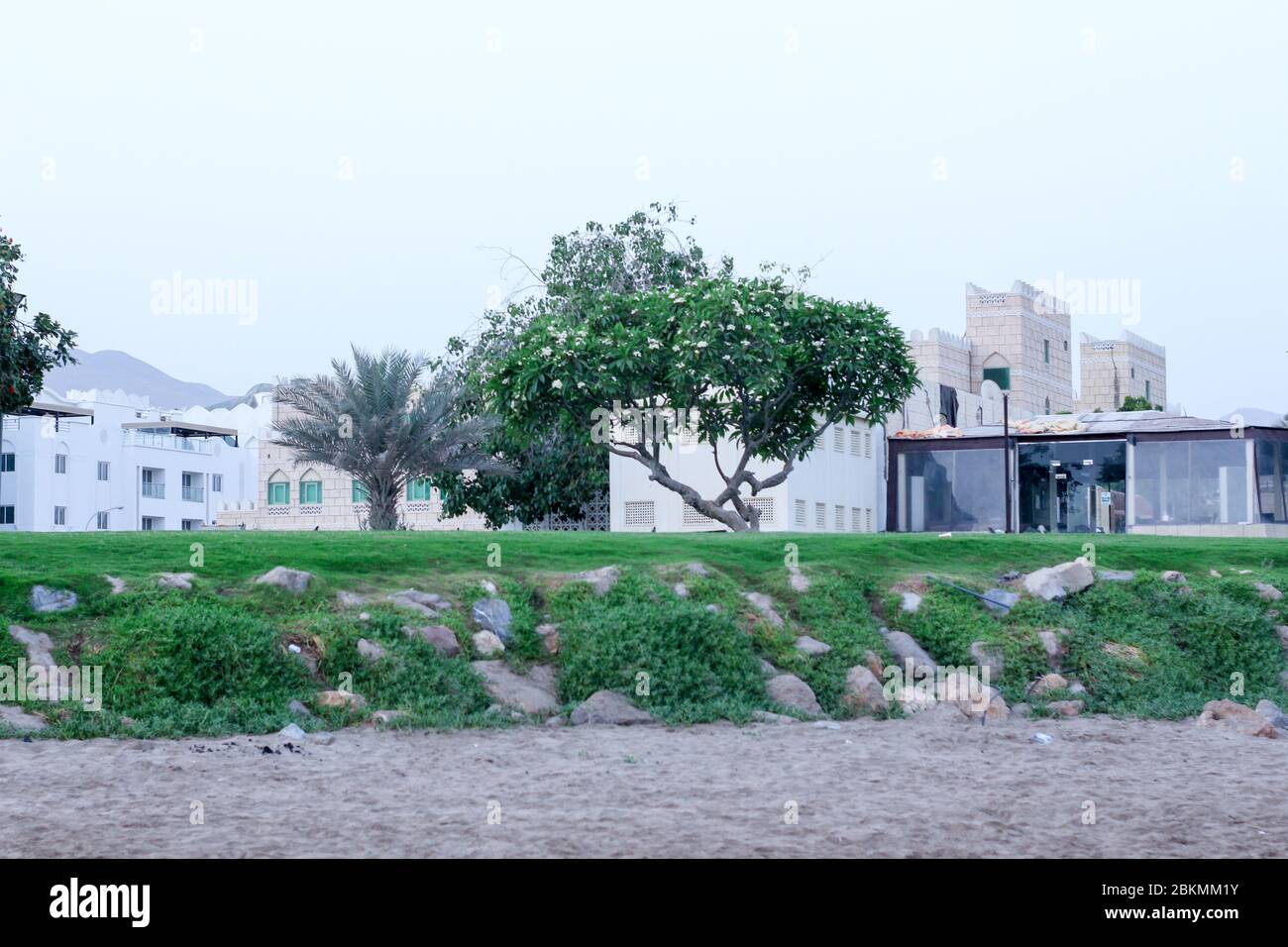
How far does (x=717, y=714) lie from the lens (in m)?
13.8

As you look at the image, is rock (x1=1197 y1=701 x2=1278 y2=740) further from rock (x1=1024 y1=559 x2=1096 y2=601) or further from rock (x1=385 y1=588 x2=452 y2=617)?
rock (x1=385 y1=588 x2=452 y2=617)

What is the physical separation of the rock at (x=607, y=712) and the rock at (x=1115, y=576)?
7061mm

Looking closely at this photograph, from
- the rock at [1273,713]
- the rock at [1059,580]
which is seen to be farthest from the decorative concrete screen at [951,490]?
the rock at [1273,713]

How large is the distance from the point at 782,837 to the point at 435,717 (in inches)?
191

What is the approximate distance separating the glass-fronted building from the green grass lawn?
2190 centimetres

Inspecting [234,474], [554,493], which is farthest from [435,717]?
[234,474]

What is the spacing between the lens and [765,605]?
54.0 ft

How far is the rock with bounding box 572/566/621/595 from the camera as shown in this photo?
16.2 metres

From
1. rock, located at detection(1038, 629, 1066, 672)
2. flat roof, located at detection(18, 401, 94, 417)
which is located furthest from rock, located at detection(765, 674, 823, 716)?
flat roof, located at detection(18, 401, 94, 417)

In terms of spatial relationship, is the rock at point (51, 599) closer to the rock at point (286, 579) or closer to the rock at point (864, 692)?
the rock at point (286, 579)

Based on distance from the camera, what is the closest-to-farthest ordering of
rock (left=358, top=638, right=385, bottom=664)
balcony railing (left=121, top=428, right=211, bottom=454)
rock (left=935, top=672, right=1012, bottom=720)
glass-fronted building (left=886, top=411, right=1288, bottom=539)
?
rock (left=358, top=638, right=385, bottom=664) → rock (left=935, top=672, right=1012, bottom=720) → glass-fronted building (left=886, top=411, right=1288, bottom=539) → balcony railing (left=121, top=428, right=211, bottom=454)

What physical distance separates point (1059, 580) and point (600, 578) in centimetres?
546

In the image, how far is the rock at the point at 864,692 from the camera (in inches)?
570

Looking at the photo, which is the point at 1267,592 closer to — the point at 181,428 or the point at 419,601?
the point at 419,601
